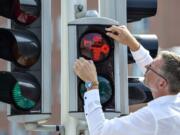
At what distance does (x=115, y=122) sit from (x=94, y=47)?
24.0 inches

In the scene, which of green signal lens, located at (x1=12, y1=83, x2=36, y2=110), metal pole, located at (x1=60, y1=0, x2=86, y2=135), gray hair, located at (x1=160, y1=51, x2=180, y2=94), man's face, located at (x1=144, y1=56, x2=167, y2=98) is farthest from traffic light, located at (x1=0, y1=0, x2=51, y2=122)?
gray hair, located at (x1=160, y1=51, x2=180, y2=94)

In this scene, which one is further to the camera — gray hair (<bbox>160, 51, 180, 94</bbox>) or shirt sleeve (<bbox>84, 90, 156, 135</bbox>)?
gray hair (<bbox>160, 51, 180, 94</bbox>)

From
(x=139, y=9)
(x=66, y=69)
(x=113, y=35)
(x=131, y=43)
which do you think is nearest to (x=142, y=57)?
Answer: (x=131, y=43)

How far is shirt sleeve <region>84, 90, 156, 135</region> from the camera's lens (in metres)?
5.77

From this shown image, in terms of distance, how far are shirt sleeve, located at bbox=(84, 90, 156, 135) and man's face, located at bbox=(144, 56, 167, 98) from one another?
259 mm

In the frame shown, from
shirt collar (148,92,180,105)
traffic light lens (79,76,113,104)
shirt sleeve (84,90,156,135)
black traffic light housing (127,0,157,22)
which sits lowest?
shirt sleeve (84,90,156,135)

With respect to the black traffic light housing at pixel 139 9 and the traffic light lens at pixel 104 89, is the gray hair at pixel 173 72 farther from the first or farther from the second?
the black traffic light housing at pixel 139 9

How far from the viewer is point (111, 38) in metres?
6.22

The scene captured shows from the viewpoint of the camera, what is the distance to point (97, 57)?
20.1 feet

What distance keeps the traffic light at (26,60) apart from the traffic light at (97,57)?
18cm

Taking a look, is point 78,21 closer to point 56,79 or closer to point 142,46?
point 142,46

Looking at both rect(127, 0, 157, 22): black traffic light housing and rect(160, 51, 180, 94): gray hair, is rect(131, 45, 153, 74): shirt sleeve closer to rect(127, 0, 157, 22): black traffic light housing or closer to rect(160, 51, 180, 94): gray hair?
rect(127, 0, 157, 22): black traffic light housing

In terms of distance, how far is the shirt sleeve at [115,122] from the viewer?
5.77 meters

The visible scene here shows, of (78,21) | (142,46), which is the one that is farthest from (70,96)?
(142,46)
